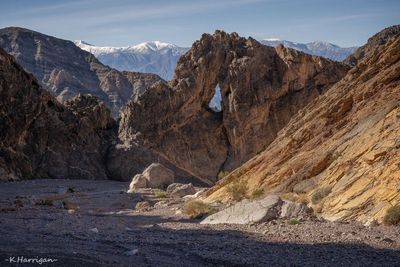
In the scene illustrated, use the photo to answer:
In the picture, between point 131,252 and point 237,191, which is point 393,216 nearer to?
point 131,252

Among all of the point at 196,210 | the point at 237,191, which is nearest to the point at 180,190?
the point at 237,191

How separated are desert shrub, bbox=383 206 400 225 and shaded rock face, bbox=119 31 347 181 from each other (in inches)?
1106

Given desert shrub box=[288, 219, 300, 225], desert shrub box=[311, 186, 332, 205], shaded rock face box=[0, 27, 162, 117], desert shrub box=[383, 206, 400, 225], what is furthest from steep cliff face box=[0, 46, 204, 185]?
shaded rock face box=[0, 27, 162, 117]

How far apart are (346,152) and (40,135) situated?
26.4m

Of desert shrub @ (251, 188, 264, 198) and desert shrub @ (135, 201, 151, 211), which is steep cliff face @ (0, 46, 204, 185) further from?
desert shrub @ (251, 188, 264, 198)

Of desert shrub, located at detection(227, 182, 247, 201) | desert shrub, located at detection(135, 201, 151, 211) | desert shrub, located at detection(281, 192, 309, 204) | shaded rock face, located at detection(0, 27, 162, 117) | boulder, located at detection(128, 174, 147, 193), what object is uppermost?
shaded rock face, located at detection(0, 27, 162, 117)

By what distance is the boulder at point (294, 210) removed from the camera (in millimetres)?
14180

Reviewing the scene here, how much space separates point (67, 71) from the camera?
113375mm

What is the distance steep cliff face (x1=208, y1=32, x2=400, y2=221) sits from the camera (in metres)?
13.8

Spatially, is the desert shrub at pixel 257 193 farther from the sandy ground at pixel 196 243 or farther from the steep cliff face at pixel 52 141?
the steep cliff face at pixel 52 141

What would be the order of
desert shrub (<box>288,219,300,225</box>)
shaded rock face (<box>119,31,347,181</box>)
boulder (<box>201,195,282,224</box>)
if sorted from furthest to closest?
shaded rock face (<box>119,31,347,181</box>) → boulder (<box>201,195,282,224</box>) → desert shrub (<box>288,219,300,225</box>)

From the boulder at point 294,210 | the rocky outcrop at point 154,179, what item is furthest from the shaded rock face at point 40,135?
the boulder at point 294,210

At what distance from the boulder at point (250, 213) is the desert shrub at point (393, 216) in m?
2.98

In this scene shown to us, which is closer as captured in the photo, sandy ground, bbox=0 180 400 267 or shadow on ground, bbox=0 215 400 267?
shadow on ground, bbox=0 215 400 267
